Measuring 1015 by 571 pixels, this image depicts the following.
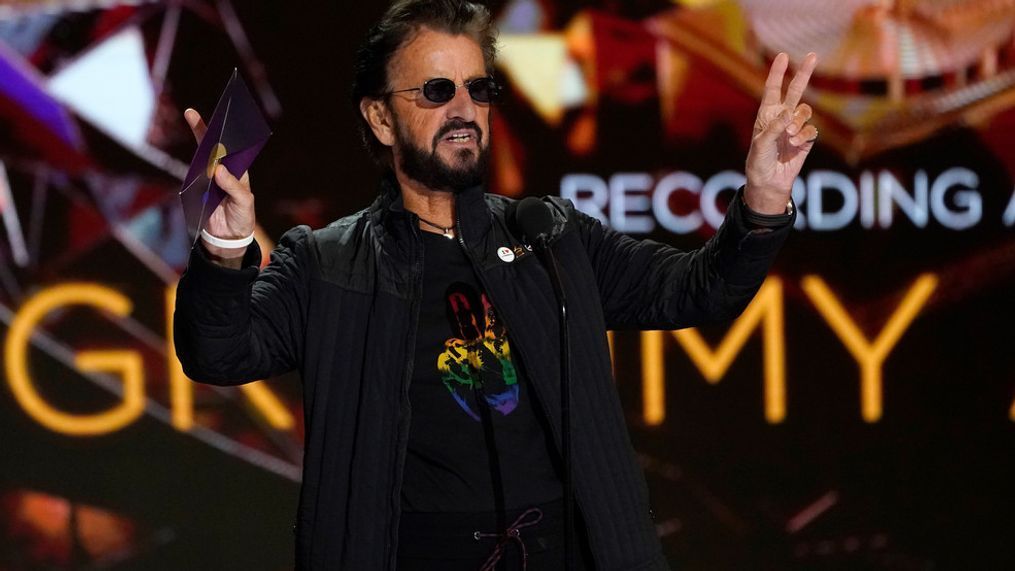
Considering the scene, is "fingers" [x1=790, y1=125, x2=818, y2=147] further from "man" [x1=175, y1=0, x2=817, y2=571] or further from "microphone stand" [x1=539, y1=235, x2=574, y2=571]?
"microphone stand" [x1=539, y1=235, x2=574, y2=571]

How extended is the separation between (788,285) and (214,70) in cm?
214

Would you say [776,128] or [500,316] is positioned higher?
[776,128]

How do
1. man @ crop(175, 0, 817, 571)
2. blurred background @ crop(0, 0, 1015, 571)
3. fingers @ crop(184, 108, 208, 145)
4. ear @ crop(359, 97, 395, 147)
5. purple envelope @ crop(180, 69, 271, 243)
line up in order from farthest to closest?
blurred background @ crop(0, 0, 1015, 571) < ear @ crop(359, 97, 395, 147) < man @ crop(175, 0, 817, 571) < fingers @ crop(184, 108, 208, 145) < purple envelope @ crop(180, 69, 271, 243)

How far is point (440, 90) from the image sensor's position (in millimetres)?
2100

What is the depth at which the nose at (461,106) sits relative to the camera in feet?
6.89

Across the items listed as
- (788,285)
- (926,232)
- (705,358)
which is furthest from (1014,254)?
(705,358)

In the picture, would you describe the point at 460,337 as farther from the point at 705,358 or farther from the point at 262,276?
the point at 705,358

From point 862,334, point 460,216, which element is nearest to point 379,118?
point 460,216

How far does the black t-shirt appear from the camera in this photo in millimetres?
1917

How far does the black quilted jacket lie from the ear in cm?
15

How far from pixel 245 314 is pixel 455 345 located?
0.35m

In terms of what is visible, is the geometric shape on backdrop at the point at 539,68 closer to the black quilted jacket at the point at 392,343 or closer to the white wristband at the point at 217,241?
the black quilted jacket at the point at 392,343

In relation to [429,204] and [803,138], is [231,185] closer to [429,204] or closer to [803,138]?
[429,204]

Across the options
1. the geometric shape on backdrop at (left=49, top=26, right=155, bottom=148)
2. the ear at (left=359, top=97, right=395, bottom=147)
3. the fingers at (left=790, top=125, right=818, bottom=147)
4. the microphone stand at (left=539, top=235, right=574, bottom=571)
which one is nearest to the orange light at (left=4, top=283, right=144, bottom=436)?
the geometric shape on backdrop at (left=49, top=26, right=155, bottom=148)
